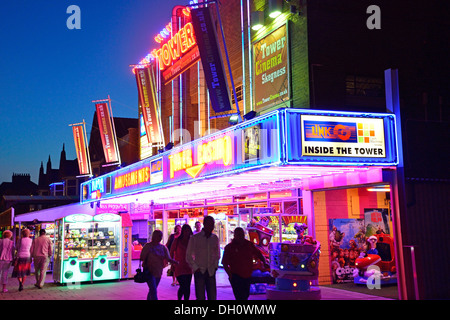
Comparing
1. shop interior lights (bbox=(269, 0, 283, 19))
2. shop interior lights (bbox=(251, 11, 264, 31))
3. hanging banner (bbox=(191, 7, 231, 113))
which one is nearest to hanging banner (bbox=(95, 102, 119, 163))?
hanging banner (bbox=(191, 7, 231, 113))

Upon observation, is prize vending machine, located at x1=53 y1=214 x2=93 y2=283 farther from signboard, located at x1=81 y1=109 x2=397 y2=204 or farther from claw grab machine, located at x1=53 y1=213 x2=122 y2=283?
signboard, located at x1=81 y1=109 x2=397 y2=204

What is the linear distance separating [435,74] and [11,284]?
48.8ft

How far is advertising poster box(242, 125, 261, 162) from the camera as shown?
38.6 ft

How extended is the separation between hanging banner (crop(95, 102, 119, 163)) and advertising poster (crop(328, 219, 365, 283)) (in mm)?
13685

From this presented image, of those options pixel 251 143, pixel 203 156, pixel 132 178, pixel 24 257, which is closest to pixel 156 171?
pixel 132 178

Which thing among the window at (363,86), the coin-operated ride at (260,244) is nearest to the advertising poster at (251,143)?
the coin-operated ride at (260,244)

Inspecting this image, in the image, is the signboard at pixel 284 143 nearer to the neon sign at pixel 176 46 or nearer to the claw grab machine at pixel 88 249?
the claw grab machine at pixel 88 249

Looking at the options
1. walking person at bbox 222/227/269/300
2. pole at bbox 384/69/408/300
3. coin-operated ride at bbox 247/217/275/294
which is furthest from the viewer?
coin-operated ride at bbox 247/217/275/294

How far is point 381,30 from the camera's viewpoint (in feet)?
45.6

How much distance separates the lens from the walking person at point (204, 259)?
9.00 m

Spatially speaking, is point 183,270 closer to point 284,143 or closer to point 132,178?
point 284,143

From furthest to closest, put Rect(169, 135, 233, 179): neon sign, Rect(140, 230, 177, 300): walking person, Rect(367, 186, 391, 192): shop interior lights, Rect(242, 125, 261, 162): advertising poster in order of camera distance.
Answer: Rect(367, 186, 391, 192): shop interior lights, Rect(169, 135, 233, 179): neon sign, Rect(242, 125, 261, 162): advertising poster, Rect(140, 230, 177, 300): walking person

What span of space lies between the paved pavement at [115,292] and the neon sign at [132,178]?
16.3 feet

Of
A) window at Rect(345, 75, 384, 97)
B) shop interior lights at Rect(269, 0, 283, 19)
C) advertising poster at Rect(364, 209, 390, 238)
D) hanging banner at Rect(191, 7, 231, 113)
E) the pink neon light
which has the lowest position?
advertising poster at Rect(364, 209, 390, 238)
